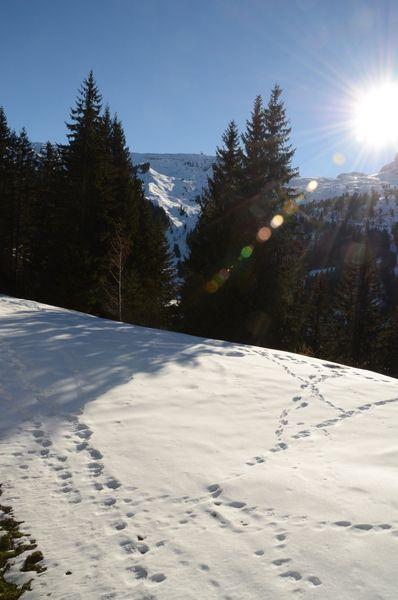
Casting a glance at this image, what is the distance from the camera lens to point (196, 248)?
26656 millimetres

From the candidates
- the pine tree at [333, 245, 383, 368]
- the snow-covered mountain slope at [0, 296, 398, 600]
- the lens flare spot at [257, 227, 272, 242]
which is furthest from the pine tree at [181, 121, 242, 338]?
the pine tree at [333, 245, 383, 368]

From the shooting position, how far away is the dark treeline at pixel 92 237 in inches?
992

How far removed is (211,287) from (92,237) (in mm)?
9224

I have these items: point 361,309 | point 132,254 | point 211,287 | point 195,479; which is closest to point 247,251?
point 211,287

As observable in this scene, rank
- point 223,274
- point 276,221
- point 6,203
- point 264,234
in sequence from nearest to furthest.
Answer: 1. point 276,221
2. point 264,234
3. point 223,274
4. point 6,203

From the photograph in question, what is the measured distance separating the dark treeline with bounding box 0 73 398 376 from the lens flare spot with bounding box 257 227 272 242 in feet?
0.20

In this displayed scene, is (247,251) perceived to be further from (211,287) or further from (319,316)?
(319,316)

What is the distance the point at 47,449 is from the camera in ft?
21.4

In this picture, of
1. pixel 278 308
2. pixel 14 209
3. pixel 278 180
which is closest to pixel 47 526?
pixel 278 308

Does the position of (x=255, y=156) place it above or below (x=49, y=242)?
above

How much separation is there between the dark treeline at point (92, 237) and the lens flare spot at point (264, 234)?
26.5 ft

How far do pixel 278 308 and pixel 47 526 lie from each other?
68.2ft

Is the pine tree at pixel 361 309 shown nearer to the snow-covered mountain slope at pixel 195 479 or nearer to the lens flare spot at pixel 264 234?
the lens flare spot at pixel 264 234

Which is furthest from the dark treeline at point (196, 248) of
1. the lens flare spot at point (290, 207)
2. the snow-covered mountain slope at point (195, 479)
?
the snow-covered mountain slope at point (195, 479)
